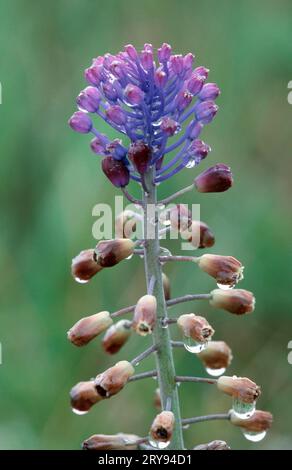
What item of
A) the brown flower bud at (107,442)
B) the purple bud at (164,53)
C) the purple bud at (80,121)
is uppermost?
the purple bud at (164,53)

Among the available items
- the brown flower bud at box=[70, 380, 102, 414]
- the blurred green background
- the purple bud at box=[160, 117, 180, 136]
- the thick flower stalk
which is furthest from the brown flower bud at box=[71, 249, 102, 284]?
the blurred green background

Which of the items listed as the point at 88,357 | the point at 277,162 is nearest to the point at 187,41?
the point at 277,162

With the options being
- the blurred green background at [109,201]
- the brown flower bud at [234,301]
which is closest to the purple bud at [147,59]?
the brown flower bud at [234,301]

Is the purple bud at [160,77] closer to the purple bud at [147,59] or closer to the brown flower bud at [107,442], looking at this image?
the purple bud at [147,59]

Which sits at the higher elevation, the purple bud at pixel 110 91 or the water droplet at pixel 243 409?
the purple bud at pixel 110 91

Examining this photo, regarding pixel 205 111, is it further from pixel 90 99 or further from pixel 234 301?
pixel 234 301

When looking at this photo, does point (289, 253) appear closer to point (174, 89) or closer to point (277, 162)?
point (277, 162)

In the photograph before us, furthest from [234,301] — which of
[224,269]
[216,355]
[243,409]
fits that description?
[243,409]
